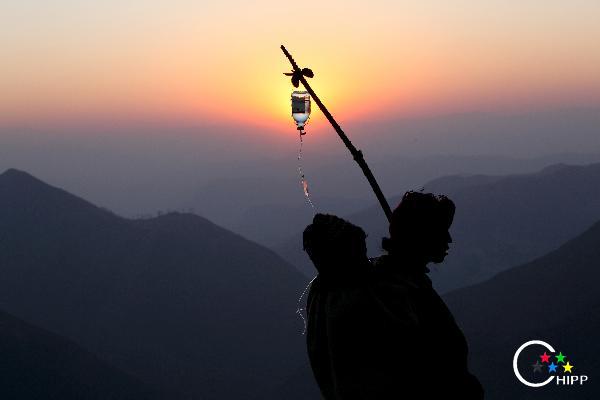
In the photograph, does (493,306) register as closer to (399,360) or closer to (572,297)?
(572,297)

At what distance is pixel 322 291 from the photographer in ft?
12.9

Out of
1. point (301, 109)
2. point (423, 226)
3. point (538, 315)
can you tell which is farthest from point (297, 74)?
point (538, 315)

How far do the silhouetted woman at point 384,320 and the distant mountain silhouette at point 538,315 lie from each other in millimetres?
125214

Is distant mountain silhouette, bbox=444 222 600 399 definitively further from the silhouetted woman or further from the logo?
the silhouetted woman

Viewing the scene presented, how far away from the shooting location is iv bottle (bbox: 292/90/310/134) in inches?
214

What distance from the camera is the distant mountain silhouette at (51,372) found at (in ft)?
454

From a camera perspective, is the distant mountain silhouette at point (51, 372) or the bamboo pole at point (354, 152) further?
the distant mountain silhouette at point (51, 372)

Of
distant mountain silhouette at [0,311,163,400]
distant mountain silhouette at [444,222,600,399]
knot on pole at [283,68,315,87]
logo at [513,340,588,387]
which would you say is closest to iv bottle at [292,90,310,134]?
knot on pole at [283,68,315,87]

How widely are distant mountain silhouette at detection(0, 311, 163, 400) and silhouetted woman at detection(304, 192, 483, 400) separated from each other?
145m

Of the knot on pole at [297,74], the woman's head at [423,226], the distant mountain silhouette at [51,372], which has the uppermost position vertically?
the knot on pole at [297,74]

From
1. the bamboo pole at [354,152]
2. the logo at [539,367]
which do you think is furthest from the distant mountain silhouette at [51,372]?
the bamboo pole at [354,152]

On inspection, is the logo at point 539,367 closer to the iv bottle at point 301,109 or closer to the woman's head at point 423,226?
the iv bottle at point 301,109

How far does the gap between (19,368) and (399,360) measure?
498ft

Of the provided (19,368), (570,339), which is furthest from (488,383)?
(19,368)
